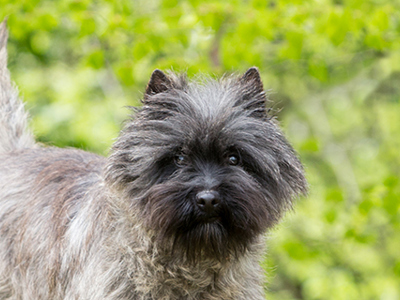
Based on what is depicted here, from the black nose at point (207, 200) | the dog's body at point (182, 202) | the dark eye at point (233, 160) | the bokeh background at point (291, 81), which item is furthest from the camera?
the bokeh background at point (291, 81)

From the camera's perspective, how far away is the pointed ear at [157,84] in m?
3.78

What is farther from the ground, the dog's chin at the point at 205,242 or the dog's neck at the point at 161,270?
the dog's chin at the point at 205,242

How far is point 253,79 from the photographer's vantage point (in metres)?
3.95

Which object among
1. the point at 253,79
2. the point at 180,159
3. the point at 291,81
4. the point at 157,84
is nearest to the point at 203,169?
the point at 180,159

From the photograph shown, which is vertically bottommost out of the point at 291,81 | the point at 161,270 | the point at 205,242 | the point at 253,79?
the point at 161,270

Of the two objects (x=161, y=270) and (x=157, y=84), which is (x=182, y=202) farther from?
(x=157, y=84)

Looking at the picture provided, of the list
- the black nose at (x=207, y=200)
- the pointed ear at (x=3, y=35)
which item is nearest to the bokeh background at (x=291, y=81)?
the pointed ear at (x=3, y=35)

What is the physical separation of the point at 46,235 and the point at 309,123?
755 centimetres

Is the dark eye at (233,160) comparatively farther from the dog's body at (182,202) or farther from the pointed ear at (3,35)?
the pointed ear at (3,35)

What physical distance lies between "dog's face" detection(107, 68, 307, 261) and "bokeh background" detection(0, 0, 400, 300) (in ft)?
2.67

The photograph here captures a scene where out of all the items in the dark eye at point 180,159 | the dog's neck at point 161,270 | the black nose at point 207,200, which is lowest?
the dog's neck at point 161,270

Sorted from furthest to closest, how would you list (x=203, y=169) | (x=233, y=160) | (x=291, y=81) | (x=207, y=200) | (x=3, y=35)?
(x=291, y=81), (x=3, y=35), (x=233, y=160), (x=203, y=169), (x=207, y=200)

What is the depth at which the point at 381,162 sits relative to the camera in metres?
12.0

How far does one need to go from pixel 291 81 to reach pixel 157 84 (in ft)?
21.6
